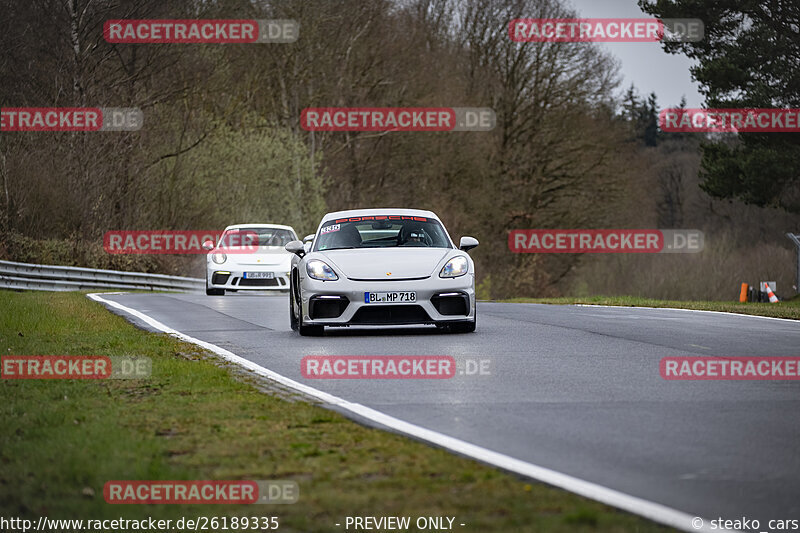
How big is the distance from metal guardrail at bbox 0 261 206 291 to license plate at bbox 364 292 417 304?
67.5 ft

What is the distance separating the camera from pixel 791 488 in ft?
19.6

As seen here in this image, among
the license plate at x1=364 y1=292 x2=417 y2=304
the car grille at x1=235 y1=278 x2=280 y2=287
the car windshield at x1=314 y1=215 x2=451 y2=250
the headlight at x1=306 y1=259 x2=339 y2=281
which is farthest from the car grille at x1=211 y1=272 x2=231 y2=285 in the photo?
the license plate at x1=364 y1=292 x2=417 y2=304

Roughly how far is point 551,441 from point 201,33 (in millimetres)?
40231

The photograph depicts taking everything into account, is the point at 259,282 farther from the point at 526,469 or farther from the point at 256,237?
the point at 526,469

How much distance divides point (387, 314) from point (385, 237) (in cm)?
210

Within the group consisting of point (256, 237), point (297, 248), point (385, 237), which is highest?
point (256, 237)

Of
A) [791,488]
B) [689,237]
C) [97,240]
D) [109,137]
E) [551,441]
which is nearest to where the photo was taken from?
[791,488]

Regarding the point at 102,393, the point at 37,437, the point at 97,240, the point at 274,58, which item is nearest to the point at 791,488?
the point at 37,437

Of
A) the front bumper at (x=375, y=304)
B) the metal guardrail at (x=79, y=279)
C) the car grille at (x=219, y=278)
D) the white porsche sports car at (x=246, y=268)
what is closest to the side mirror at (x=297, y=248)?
the front bumper at (x=375, y=304)

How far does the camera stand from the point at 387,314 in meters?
14.2

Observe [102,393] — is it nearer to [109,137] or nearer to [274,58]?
[109,137]

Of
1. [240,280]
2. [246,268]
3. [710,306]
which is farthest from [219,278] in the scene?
[710,306]

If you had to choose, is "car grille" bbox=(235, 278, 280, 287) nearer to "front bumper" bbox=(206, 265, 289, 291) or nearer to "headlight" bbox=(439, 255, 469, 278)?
"front bumper" bbox=(206, 265, 289, 291)

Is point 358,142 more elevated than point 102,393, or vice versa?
point 358,142
